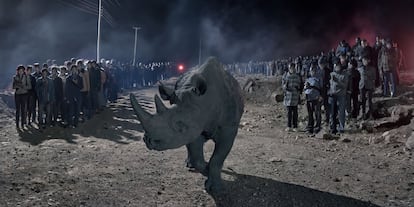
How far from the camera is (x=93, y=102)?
608 inches

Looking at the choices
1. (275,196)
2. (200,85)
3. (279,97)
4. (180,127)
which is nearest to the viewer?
(180,127)

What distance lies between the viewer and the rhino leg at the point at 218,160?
22.1ft

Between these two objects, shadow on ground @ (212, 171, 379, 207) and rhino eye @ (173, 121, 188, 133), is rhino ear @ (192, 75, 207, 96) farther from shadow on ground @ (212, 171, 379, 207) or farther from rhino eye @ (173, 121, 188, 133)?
shadow on ground @ (212, 171, 379, 207)

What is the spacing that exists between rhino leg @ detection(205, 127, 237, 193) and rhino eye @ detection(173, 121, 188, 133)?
54.2 inches

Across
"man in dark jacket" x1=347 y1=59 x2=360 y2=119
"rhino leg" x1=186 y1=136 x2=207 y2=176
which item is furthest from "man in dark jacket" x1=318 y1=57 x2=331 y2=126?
"rhino leg" x1=186 y1=136 x2=207 y2=176

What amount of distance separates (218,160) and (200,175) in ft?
3.42

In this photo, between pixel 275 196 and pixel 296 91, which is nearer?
pixel 275 196

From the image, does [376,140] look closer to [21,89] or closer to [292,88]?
[292,88]

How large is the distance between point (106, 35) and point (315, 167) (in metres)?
46.4

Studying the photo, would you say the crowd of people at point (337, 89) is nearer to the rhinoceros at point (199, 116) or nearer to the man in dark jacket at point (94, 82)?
the rhinoceros at point (199, 116)

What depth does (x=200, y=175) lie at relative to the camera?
25.2 ft

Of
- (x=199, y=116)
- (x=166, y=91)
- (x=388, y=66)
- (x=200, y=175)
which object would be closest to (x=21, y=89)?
(x=200, y=175)

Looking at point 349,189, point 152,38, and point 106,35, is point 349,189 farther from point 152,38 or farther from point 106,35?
point 152,38

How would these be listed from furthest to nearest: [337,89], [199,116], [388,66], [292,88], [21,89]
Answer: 1. [388,66]
2. [292,88]
3. [21,89]
4. [337,89]
5. [199,116]
